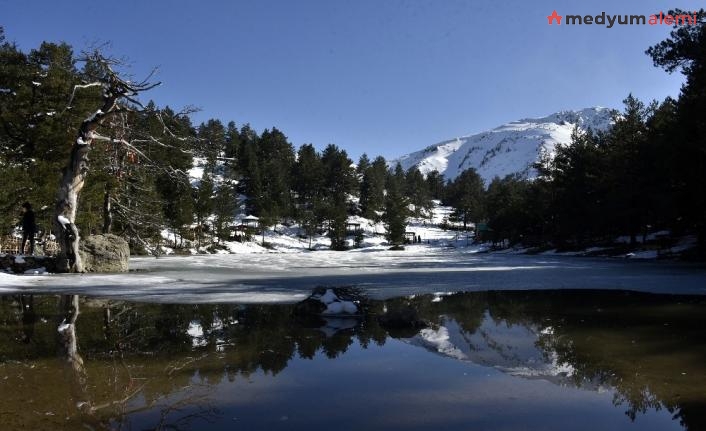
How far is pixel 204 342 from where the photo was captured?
5469 millimetres

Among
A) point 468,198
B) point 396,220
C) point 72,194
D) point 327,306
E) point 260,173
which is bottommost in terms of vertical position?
point 327,306

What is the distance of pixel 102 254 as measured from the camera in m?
16.6

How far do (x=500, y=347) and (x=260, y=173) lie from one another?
9804 centimetres

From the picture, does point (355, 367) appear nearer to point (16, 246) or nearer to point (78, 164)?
point (78, 164)

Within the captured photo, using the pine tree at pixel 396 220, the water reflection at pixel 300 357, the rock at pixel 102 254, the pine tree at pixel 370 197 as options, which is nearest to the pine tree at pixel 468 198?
the pine tree at pixel 370 197

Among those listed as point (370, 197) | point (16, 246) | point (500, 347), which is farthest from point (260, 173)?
point (500, 347)

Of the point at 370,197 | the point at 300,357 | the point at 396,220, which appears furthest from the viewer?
the point at 370,197

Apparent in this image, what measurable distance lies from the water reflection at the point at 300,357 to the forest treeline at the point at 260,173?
9724 millimetres

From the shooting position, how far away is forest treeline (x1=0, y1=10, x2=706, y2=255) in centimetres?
2020

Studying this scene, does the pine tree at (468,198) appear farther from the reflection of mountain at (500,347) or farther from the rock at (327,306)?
the reflection of mountain at (500,347)

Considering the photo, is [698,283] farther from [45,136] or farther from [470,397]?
[45,136]

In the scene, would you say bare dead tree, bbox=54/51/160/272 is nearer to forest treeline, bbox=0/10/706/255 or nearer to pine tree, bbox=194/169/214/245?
forest treeline, bbox=0/10/706/255

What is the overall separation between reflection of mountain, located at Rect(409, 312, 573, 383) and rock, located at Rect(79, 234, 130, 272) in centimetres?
1402

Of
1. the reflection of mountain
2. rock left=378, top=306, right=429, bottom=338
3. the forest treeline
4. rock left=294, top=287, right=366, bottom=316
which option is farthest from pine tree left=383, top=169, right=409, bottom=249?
the reflection of mountain
